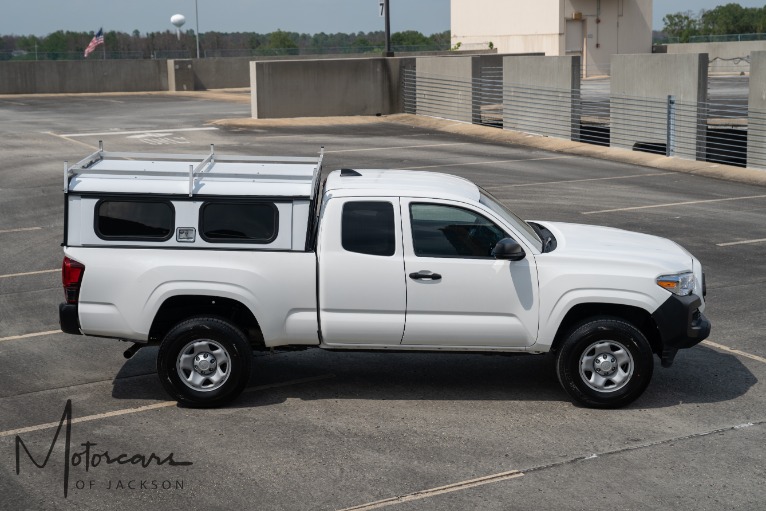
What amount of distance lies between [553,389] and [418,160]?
1620cm

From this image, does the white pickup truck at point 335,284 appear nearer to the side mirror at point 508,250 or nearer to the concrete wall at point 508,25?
the side mirror at point 508,250

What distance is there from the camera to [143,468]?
7426 millimetres

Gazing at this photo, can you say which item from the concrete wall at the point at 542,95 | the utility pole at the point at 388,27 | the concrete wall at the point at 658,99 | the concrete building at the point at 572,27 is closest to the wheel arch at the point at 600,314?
the concrete wall at the point at 658,99

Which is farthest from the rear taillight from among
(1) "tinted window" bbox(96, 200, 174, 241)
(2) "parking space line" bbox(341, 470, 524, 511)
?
(2) "parking space line" bbox(341, 470, 524, 511)

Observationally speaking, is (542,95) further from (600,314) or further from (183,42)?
(183,42)

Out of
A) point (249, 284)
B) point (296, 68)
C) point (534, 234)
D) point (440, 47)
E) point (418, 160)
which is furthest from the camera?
point (440, 47)

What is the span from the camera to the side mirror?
8398 mm

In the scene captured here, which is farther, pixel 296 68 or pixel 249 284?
pixel 296 68

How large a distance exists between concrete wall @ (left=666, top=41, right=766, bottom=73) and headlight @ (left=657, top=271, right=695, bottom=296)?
5714cm

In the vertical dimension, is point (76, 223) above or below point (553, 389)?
above

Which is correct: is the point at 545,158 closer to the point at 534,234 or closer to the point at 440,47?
the point at 534,234

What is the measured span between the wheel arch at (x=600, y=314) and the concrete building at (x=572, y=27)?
196ft

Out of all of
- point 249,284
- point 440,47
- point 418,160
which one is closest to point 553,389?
point 249,284

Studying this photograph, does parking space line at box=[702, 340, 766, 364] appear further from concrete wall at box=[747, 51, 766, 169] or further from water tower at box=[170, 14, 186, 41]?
water tower at box=[170, 14, 186, 41]
